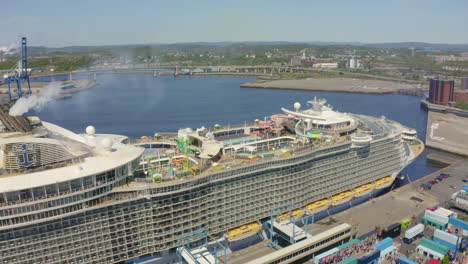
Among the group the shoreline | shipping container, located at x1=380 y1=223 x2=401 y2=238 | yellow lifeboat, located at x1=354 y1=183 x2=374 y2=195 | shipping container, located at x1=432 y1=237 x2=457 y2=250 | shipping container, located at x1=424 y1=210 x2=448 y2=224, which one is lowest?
shipping container, located at x1=432 y1=237 x2=457 y2=250

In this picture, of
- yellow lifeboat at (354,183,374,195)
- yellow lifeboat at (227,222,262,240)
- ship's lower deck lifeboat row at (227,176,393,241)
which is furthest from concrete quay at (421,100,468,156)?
yellow lifeboat at (227,222,262,240)

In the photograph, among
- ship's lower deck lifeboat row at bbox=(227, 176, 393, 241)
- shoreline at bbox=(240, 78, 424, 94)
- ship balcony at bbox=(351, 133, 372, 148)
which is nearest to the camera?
ship's lower deck lifeboat row at bbox=(227, 176, 393, 241)

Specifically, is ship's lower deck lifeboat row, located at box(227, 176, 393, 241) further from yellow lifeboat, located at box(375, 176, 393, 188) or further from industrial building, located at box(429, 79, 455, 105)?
industrial building, located at box(429, 79, 455, 105)

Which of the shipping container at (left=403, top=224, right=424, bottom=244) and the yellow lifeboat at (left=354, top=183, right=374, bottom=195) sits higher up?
the yellow lifeboat at (left=354, top=183, right=374, bottom=195)

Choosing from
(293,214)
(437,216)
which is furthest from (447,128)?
(293,214)

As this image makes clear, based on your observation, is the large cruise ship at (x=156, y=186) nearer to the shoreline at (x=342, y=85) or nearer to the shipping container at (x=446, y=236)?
the shipping container at (x=446, y=236)

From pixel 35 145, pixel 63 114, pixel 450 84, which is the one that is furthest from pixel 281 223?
pixel 450 84

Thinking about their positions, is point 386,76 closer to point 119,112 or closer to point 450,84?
point 450,84

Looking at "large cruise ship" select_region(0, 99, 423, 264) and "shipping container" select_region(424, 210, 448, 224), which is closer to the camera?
"large cruise ship" select_region(0, 99, 423, 264)
